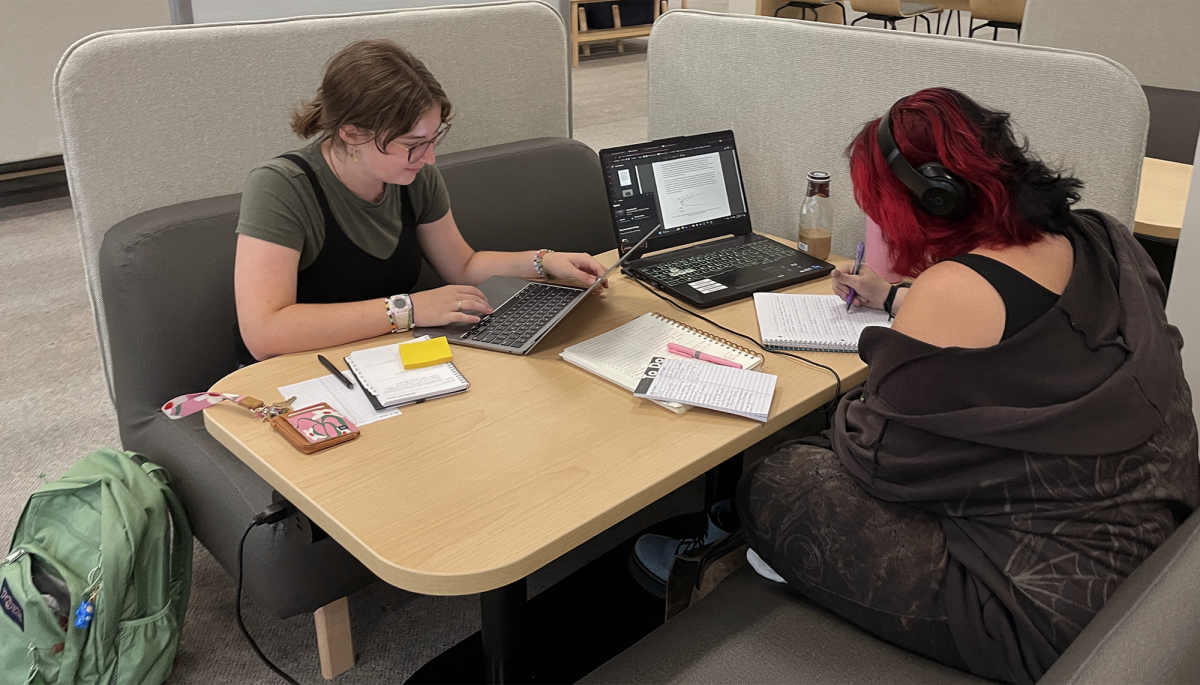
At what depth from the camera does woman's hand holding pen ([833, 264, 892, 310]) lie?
1716mm

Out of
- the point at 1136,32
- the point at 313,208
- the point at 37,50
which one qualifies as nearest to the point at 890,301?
the point at 313,208

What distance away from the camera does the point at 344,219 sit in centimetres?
176

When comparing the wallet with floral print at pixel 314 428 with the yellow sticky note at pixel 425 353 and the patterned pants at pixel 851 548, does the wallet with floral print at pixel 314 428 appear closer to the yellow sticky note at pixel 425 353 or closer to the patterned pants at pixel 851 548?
the yellow sticky note at pixel 425 353

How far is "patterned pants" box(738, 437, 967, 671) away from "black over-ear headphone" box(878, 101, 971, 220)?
1.27ft

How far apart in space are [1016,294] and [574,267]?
868mm

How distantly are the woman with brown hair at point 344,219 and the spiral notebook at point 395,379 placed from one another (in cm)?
10

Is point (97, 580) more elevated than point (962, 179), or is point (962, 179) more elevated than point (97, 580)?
point (962, 179)

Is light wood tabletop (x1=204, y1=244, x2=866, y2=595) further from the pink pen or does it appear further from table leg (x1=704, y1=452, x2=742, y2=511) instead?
table leg (x1=704, y1=452, x2=742, y2=511)

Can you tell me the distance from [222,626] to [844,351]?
1.37 metres

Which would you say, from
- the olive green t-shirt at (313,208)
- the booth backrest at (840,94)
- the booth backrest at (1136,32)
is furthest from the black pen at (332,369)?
→ the booth backrest at (1136,32)

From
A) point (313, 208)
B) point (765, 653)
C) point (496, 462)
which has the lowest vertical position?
point (765, 653)

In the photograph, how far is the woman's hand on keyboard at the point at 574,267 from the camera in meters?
1.81

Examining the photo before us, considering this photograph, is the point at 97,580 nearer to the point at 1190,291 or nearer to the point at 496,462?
the point at 496,462

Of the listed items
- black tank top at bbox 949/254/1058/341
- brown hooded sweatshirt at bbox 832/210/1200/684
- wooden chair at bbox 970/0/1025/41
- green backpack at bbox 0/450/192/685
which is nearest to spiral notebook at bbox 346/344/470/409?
green backpack at bbox 0/450/192/685
